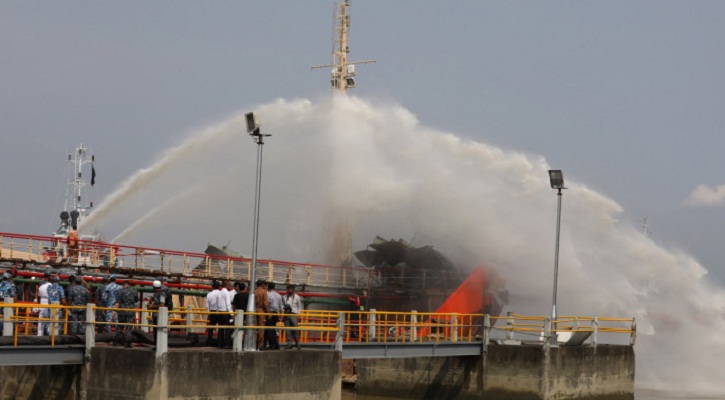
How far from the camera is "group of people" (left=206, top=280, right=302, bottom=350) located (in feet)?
82.3

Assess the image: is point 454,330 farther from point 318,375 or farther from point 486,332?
point 318,375

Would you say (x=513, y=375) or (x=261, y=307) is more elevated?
(x=261, y=307)

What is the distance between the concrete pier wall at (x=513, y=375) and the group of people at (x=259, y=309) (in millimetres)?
9114

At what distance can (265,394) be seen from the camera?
23.8m

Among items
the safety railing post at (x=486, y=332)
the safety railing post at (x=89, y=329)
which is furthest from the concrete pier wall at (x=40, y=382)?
the safety railing post at (x=486, y=332)

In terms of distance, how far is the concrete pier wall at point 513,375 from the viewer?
33500mm

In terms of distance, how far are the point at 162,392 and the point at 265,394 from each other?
2926 millimetres

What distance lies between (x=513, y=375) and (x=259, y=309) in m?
11.4

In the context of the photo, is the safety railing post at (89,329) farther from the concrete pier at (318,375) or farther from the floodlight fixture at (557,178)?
the floodlight fixture at (557,178)

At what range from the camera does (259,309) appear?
25.3 meters

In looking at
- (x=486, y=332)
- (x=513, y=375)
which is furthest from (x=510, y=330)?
(x=513, y=375)

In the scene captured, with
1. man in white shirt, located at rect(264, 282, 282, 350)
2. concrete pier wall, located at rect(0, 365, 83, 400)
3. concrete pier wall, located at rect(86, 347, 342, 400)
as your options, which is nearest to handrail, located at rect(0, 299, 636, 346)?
man in white shirt, located at rect(264, 282, 282, 350)

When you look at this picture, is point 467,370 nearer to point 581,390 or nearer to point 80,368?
point 581,390

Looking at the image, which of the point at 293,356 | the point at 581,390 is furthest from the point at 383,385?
the point at 293,356
